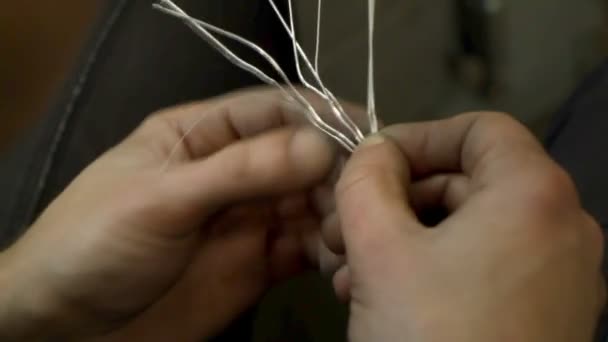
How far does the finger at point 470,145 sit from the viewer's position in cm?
46

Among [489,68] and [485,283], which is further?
[489,68]

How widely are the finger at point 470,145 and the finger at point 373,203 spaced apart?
0.04m

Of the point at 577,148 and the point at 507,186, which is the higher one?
the point at 507,186

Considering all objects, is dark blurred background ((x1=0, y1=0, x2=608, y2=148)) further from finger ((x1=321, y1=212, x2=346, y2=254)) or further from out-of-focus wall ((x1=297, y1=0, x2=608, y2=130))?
finger ((x1=321, y1=212, x2=346, y2=254))

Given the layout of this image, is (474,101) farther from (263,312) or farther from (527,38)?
(263,312)

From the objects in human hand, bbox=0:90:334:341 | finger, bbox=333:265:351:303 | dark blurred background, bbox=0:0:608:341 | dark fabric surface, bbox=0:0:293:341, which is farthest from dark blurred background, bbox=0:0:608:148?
finger, bbox=333:265:351:303

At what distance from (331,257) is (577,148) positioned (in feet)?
0.98

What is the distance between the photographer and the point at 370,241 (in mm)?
437

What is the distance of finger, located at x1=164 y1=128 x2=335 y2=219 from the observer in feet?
1.73

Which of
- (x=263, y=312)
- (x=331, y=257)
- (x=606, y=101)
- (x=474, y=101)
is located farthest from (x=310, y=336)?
(x=474, y=101)

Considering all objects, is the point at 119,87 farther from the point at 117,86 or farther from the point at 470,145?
the point at 470,145

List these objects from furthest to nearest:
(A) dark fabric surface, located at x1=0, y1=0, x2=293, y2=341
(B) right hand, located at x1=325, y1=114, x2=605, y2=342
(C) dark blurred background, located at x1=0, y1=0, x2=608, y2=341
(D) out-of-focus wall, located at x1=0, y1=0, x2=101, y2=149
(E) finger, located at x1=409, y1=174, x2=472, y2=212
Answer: (C) dark blurred background, located at x1=0, y1=0, x2=608, y2=341 < (D) out-of-focus wall, located at x1=0, y1=0, x2=101, y2=149 < (A) dark fabric surface, located at x1=0, y1=0, x2=293, y2=341 < (E) finger, located at x1=409, y1=174, x2=472, y2=212 < (B) right hand, located at x1=325, y1=114, x2=605, y2=342

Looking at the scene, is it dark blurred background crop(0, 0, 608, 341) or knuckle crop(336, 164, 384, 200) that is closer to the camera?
knuckle crop(336, 164, 384, 200)

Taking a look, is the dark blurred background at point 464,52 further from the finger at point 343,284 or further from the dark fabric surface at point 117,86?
the finger at point 343,284
